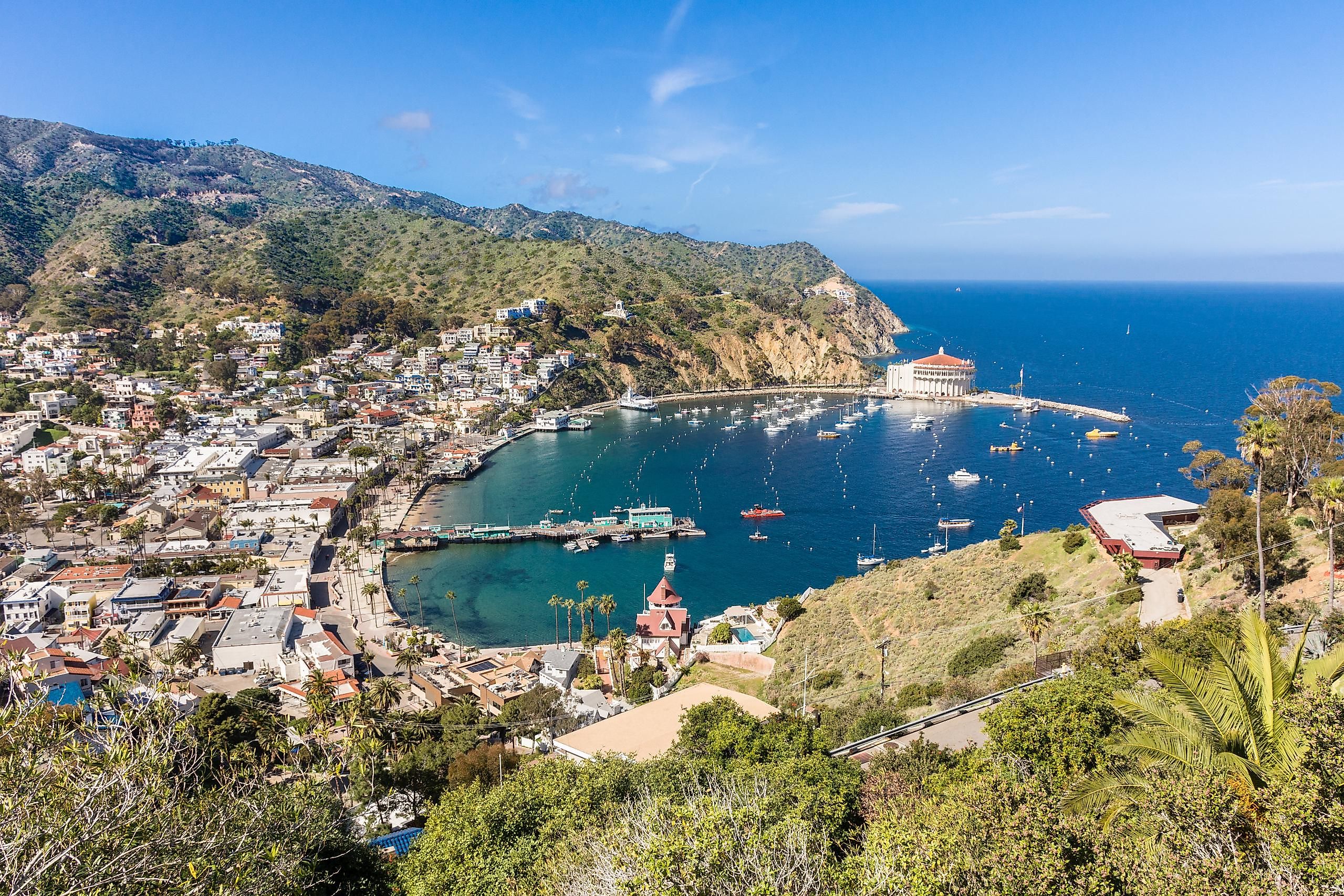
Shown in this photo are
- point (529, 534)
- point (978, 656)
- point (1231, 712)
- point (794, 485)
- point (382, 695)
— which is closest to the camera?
point (1231, 712)

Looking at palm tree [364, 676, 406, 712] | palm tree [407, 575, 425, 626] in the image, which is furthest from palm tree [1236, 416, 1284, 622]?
palm tree [407, 575, 425, 626]

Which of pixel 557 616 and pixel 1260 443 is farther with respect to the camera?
pixel 557 616

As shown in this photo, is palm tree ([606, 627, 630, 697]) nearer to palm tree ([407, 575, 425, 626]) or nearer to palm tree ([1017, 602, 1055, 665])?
palm tree ([407, 575, 425, 626])

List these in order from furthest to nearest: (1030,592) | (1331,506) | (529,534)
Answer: (529,534)
(1030,592)
(1331,506)

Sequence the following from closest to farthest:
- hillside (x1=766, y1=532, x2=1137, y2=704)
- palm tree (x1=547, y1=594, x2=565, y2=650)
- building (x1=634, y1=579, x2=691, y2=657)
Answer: hillside (x1=766, y1=532, x2=1137, y2=704), building (x1=634, y1=579, x2=691, y2=657), palm tree (x1=547, y1=594, x2=565, y2=650)

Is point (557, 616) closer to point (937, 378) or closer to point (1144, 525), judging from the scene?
point (1144, 525)

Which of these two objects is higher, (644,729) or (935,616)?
(935,616)

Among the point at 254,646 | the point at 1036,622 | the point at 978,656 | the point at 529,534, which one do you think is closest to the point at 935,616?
the point at 978,656
